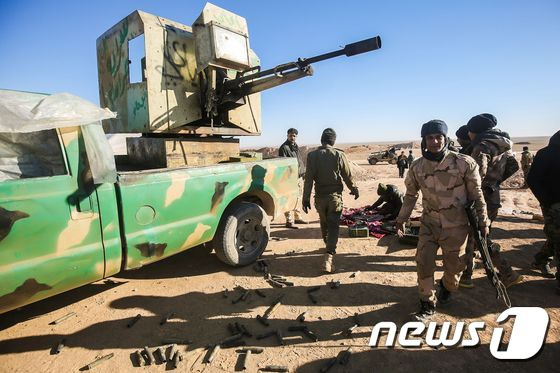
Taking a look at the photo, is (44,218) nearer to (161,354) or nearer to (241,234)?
(161,354)

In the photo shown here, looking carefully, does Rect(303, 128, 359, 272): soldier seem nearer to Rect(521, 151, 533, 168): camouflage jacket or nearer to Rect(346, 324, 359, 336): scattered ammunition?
Rect(346, 324, 359, 336): scattered ammunition

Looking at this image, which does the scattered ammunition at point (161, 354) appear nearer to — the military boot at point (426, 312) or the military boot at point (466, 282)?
the military boot at point (426, 312)

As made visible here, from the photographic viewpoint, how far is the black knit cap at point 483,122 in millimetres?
3766

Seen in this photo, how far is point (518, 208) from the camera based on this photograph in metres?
8.38

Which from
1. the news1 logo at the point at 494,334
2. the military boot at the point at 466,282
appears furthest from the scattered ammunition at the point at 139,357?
the military boot at the point at 466,282

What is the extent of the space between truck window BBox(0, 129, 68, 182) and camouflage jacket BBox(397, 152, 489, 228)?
330 centimetres

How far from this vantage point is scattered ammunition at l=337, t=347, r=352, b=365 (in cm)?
255

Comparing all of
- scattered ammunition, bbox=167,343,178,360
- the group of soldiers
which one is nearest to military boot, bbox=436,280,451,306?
the group of soldiers

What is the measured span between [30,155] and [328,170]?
3.30 meters

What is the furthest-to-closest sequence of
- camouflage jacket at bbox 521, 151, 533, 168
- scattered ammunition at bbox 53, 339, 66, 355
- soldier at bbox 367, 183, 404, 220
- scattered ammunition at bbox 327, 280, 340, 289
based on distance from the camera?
1. camouflage jacket at bbox 521, 151, 533, 168
2. soldier at bbox 367, 183, 404, 220
3. scattered ammunition at bbox 327, 280, 340, 289
4. scattered ammunition at bbox 53, 339, 66, 355

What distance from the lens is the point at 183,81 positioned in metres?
4.76

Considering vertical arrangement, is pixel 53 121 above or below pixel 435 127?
above

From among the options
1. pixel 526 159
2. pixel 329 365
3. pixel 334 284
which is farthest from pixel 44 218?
pixel 526 159

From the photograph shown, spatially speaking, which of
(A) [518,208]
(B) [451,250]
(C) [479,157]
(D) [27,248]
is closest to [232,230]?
(D) [27,248]
